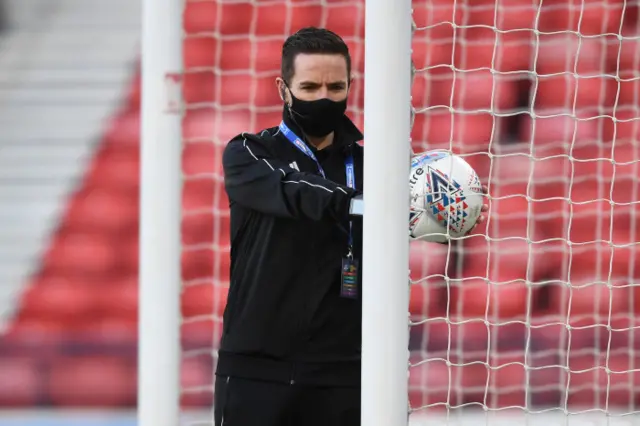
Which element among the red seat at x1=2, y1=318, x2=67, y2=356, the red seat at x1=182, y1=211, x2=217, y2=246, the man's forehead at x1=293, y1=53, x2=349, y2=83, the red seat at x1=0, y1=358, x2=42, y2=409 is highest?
the man's forehead at x1=293, y1=53, x2=349, y2=83

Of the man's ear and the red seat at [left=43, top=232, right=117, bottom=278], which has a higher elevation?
the man's ear

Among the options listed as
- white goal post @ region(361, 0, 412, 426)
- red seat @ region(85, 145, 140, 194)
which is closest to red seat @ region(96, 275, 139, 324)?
red seat @ region(85, 145, 140, 194)

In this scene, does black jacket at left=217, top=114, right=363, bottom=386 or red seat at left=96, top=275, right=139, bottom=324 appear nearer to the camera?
black jacket at left=217, top=114, right=363, bottom=386

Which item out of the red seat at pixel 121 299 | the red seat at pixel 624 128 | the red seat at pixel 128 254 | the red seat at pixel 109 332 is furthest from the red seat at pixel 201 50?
the red seat at pixel 624 128

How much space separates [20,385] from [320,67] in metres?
3.21

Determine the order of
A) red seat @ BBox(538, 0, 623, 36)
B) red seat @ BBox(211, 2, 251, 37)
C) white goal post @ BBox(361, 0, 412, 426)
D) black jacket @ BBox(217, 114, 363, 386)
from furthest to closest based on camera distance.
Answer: red seat @ BBox(211, 2, 251, 37)
red seat @ BBox(538, 0, 623, 36)
black jacket @ BBox(217, 114, 363, 386)
white goal post @ BBox(361, 0, 412, 426)

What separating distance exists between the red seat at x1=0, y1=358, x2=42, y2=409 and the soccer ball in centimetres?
309

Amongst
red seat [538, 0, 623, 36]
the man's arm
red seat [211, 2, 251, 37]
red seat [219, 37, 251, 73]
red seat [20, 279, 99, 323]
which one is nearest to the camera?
the man's arm

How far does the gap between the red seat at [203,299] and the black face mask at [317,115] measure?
9.22 feet

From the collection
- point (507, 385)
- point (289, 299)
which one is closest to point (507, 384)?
point (507, 385)

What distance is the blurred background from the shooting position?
4715 millimetres

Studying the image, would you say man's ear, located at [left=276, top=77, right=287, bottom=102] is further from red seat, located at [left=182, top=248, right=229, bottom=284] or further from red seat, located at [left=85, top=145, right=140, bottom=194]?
red seat, located at [left=85, top=145, right=140, bottom=194]

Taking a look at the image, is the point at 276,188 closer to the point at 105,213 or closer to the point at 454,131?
the point at 454,131

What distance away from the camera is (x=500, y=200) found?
5.09 meters
